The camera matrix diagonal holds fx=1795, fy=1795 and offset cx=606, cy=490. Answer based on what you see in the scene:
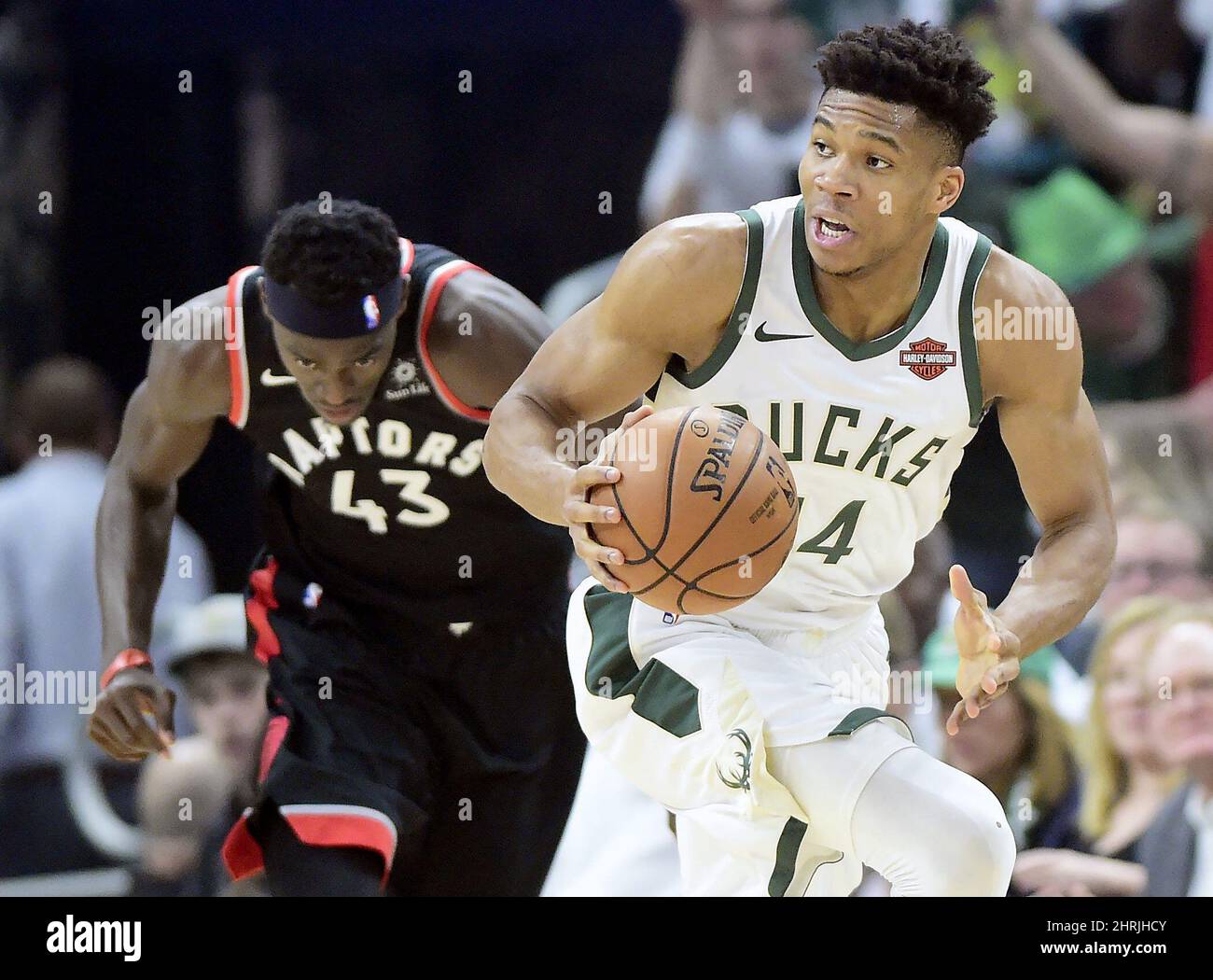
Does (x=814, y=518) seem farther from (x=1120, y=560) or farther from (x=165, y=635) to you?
(x=165, y=635)

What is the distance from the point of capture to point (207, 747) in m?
5.12

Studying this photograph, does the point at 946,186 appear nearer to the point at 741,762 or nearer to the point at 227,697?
the point at 741,762

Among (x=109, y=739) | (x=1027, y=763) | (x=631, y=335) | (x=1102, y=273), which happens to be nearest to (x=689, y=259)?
(x=631, y=335)

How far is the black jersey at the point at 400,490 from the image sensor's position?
12.5 ft

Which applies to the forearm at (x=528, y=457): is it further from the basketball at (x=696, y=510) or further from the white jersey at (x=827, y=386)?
the white jersey at (x=827, y=386)

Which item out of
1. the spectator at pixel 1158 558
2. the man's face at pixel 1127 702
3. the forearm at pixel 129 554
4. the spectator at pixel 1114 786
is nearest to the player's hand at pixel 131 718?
the forearm at pixel 129 554

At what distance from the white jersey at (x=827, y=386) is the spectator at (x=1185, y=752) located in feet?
5.34

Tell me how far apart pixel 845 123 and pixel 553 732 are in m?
1.67

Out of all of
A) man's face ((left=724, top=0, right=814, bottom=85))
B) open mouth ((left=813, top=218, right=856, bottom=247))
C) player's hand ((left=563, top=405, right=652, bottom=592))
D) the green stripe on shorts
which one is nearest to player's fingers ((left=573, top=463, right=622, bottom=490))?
player's hand ((left=563, top=405, right=652, bottom=592))

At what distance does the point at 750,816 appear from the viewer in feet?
10.6

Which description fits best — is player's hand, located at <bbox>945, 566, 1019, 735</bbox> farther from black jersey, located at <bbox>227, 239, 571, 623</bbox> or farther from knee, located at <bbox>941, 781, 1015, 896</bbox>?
black jersey, located at <bbox>227, 239, 571, 623</bbox>

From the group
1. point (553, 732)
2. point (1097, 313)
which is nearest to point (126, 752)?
point (553, 732)

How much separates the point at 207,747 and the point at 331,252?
1.97 m
